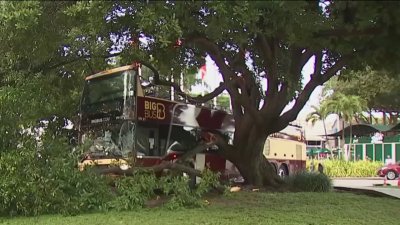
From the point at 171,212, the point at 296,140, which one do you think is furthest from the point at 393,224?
the point at 296,140

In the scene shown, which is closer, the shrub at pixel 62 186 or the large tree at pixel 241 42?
the large tree at pixel 241 42

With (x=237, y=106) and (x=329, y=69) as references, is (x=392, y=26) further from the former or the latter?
(x=237, y=106)

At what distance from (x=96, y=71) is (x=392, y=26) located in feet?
41.9

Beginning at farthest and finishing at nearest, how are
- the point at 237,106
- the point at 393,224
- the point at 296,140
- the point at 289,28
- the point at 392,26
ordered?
the point at 296,140 < the point at 237,106 < the point at 393,224 < the point at 289,28 < the point at 392,26

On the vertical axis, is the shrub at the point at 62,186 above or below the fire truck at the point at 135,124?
below

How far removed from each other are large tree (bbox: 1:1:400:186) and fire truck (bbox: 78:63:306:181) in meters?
0.68

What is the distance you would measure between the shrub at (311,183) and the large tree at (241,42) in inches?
27.6

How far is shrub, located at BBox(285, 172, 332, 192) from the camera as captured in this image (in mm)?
16781

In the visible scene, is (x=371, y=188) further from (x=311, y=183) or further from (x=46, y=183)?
(x=46, y=183)

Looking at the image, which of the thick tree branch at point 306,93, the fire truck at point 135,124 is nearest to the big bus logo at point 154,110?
the fire truck at point 135,124

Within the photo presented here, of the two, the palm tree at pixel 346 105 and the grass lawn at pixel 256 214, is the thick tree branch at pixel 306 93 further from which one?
the palm tree at pixel 346 105

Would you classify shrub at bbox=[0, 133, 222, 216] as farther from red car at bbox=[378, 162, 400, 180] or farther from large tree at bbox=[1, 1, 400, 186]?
red car at bbox=[378, 162, 400, 180]

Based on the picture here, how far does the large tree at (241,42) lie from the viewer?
6082 millimetres

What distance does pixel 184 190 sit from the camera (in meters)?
11.4
